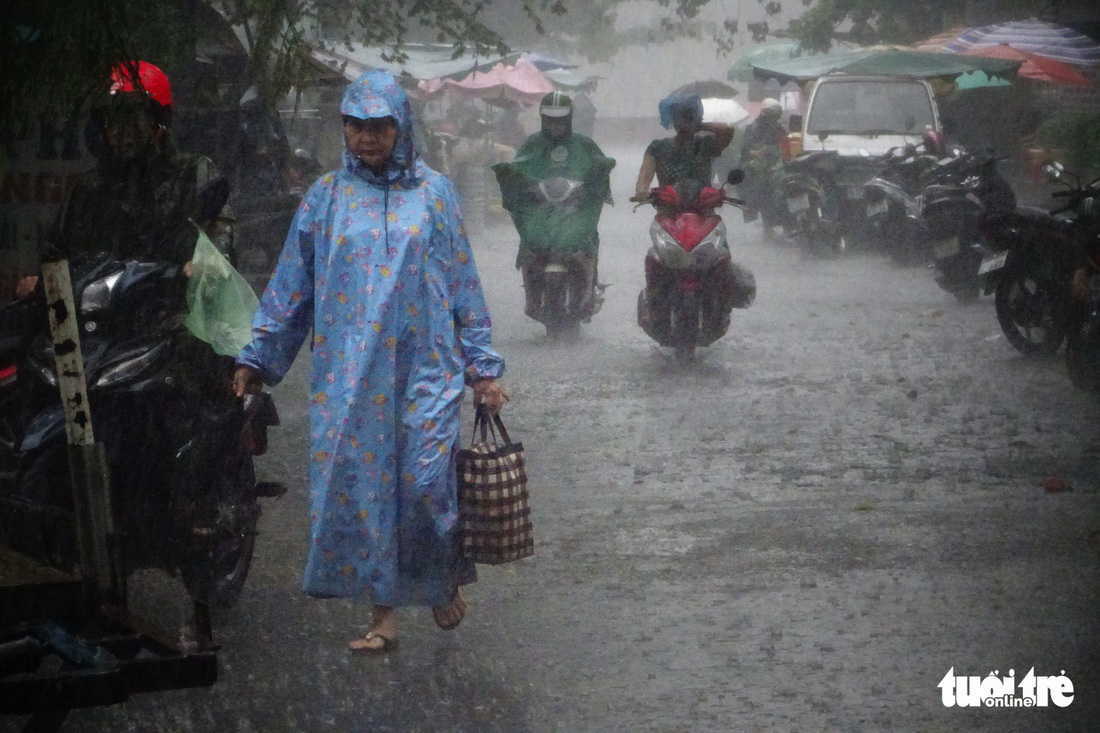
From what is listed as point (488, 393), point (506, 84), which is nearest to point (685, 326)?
point (488, 393)

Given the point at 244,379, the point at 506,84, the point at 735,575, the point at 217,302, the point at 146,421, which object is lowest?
the point at 506,84

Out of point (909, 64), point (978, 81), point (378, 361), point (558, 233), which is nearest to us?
point (378, 361)

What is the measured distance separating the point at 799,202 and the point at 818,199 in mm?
237

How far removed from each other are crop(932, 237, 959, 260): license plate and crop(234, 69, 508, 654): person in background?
9.22 metres

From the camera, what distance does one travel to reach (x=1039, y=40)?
69.9ft

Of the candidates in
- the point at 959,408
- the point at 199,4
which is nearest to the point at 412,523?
the point at 959,408

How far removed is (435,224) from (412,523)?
3.10 ft

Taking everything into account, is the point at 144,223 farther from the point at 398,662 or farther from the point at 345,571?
the point at 398,662

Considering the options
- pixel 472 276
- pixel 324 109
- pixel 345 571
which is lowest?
pixel 324 109

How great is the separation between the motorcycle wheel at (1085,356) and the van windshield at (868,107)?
29.7 feet

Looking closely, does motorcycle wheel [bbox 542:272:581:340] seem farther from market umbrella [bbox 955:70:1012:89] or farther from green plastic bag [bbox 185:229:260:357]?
market umbrella [bbox 955:70:1012:89]

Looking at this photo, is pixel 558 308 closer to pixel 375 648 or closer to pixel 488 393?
pixel 488 393

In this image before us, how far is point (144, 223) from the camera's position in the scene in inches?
185

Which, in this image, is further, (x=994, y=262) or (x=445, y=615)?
(x=994, y=262)
